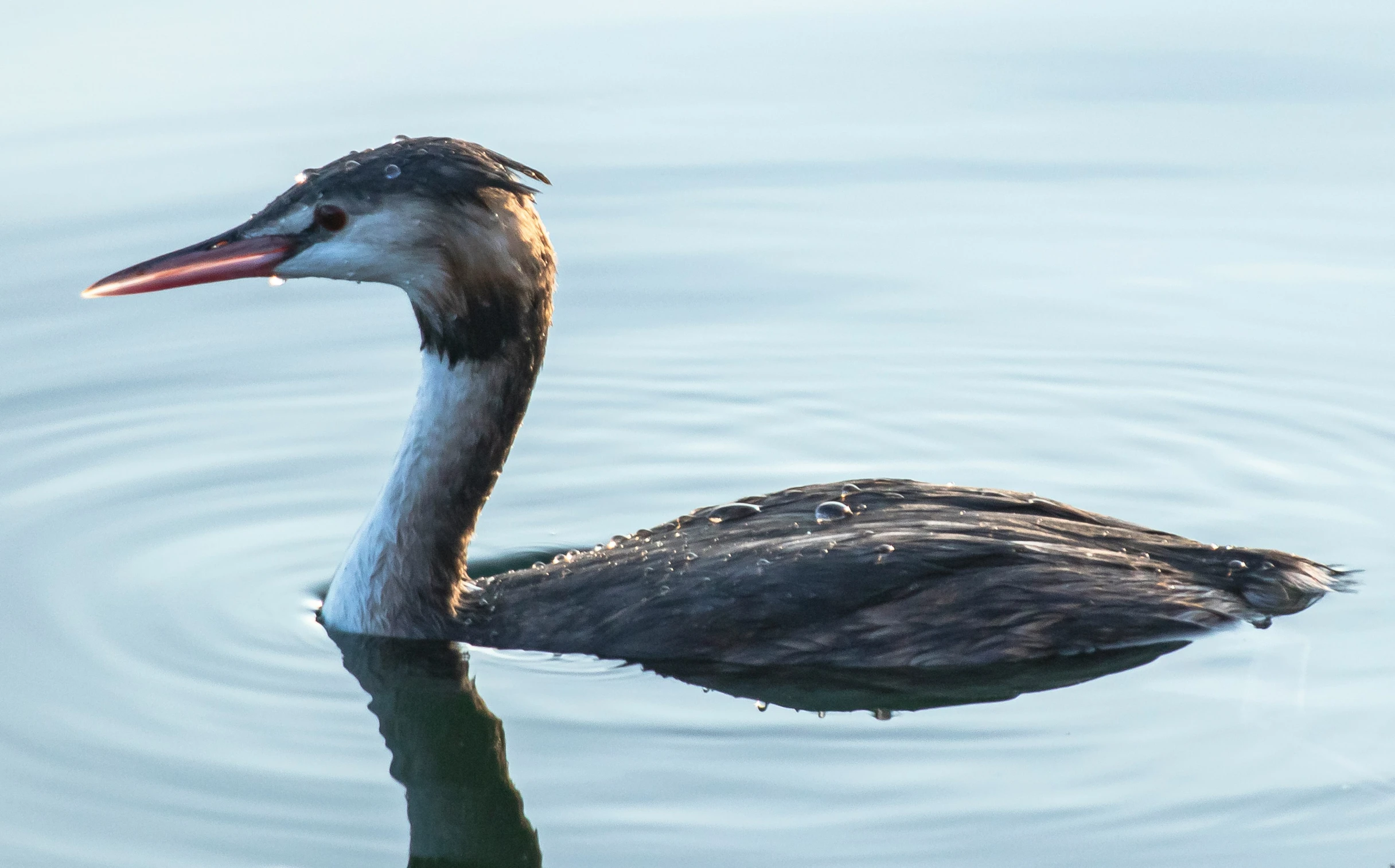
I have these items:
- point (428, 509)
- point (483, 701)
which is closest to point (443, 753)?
point (483, 701)

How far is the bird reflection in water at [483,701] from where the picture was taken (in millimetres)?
6340

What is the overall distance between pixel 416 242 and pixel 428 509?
0.94m

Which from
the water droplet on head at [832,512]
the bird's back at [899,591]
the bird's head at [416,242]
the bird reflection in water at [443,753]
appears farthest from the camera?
the water droplet on head at [832,512]

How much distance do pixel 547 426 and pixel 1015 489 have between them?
2.04 m

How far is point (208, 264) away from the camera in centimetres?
691

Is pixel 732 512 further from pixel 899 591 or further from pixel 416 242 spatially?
pixel 416 242

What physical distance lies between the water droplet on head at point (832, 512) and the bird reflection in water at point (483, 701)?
55 cm

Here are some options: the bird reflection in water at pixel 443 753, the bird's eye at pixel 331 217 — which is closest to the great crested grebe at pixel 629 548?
the bird's eye at pixel 331 217

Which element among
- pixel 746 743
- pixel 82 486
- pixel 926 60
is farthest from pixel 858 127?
pixel 746 743

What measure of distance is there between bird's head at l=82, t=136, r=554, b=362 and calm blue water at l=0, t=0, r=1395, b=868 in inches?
46.6

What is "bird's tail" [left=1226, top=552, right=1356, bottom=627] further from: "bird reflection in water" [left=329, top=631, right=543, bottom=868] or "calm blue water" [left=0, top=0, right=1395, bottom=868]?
"bird reflection in water" [left=329, top=631, right=543, bottom=868]

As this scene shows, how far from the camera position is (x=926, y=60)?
12.2 m

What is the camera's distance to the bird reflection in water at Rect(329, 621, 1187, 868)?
634 centimetres

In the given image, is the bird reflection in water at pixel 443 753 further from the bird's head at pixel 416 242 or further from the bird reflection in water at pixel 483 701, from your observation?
the bird's head at pixel 416 242
